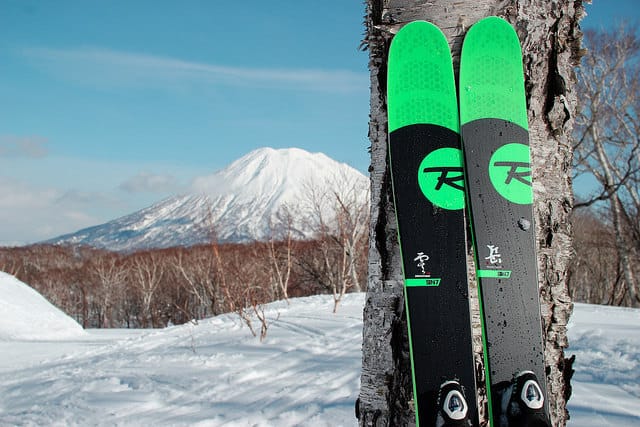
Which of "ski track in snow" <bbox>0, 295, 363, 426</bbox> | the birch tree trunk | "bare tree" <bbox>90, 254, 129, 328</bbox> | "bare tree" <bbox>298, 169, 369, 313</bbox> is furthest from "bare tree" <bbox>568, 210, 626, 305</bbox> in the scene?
"bare tree" <bbox>90, 254, 129, 328</bbox>

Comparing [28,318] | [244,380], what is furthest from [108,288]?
[244,380]

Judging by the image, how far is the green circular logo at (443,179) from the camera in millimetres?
1263

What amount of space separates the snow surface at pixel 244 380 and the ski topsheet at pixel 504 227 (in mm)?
1957

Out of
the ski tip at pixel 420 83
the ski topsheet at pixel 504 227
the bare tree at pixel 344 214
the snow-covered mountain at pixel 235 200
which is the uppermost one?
the snow-covered mountain at pixel 235 200

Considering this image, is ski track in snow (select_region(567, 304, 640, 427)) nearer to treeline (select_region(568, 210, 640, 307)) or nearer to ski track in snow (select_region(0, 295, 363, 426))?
ski track in snow (select_region(0, 295, 363, 426))

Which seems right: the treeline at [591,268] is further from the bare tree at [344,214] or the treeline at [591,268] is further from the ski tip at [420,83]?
the ski tip at [420,83]

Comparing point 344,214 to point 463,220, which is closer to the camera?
point 463,220

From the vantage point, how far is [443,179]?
1276 millimetres

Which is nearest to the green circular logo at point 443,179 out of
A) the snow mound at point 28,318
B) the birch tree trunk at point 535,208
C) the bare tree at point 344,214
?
the birch tree trunk at point 535,208

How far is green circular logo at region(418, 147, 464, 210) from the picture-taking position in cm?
126

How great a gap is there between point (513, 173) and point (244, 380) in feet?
12.9

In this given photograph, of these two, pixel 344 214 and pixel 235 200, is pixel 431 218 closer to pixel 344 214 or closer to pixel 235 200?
pixel 344 214

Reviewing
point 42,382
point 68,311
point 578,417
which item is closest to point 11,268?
point 68,311

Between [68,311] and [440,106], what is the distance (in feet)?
131
